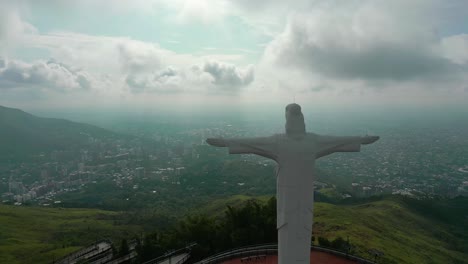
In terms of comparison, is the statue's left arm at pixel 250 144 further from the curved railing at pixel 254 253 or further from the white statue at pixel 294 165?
the curved railing at pixel 254 253

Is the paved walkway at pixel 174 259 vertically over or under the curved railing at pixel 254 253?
under

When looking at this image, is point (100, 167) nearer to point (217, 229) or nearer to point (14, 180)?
point (14, 180)

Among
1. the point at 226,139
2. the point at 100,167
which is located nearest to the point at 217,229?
the point at 226,139

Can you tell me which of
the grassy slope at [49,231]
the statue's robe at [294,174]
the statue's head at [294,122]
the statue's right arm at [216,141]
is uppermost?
the statue's head at [294,122]

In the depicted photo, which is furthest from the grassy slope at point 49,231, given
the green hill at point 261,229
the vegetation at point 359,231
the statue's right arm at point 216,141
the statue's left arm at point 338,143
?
the statue's left arm at point 338,143

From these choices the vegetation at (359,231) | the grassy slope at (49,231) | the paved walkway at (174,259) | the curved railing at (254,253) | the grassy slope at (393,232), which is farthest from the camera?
the grassy slope at (49,231)

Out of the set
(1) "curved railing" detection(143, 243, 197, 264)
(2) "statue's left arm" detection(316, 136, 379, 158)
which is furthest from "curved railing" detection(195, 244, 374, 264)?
(2) "statue's left arm" detection(316, 136, 379, 158)

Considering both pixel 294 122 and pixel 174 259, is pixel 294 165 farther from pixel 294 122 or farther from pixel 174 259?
pixel 174 259

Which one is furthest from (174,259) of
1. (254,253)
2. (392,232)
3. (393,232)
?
(393,232)
